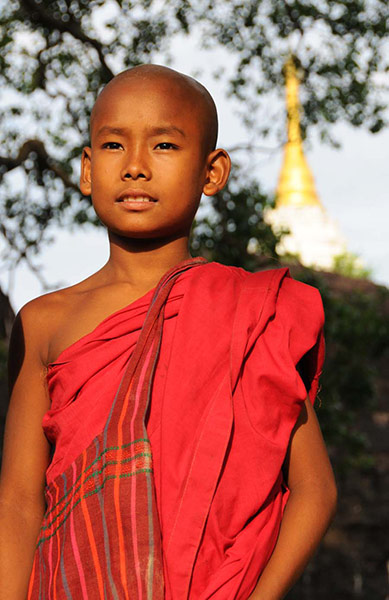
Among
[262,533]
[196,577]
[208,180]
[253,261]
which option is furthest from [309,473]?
[253,261]

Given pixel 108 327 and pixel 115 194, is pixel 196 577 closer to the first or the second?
pixel 108 327

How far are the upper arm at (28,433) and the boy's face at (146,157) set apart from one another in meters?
0.38

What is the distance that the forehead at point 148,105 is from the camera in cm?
216

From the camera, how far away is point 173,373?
200 cm

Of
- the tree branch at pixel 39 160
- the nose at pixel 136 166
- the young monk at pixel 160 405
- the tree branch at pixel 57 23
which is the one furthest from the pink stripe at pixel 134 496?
the tree branch at pixel 57 23

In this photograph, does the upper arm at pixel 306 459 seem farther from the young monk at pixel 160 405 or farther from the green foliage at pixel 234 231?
the green foliage at pixel 234 231

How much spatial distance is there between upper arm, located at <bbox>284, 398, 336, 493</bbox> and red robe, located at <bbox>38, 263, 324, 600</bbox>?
0.05m

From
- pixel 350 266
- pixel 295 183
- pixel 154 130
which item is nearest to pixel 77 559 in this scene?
pixel 154 130

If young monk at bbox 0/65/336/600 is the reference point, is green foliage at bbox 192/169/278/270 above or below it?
below

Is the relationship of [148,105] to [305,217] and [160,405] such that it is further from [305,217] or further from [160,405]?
[305,217]

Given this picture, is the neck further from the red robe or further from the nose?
the nose

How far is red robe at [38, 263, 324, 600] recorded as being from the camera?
1865 mm

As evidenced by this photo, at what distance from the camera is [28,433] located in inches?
88.3

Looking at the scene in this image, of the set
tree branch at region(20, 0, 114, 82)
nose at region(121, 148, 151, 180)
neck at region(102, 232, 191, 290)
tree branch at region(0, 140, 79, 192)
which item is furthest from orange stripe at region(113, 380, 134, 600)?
tree branch at region(20, 0, 114, 82)
